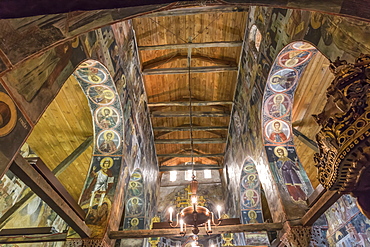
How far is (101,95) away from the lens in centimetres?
703

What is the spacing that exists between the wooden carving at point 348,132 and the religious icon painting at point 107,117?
5704mm

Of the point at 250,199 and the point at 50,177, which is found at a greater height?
the point at 250,199

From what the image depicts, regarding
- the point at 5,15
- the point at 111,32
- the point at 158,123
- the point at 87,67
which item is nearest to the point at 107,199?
the point at 87,67

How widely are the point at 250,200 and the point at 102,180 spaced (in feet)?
20.1

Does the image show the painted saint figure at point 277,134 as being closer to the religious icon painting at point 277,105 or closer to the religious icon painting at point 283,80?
the religious icon painting at point 277,105

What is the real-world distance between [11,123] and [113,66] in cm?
418

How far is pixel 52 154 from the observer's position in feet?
31.0

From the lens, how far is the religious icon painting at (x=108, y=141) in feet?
24.0

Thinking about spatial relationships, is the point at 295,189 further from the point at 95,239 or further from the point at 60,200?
the point at 60,200

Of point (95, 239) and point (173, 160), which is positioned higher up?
point (173, 160)

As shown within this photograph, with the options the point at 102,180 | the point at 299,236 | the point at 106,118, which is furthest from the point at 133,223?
the point at 299,236

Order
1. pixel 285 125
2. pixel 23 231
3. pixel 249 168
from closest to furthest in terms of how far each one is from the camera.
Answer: pixel 23 231
pixel 285 125
pixel 249 168

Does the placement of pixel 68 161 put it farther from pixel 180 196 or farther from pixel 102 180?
pixel 180 196

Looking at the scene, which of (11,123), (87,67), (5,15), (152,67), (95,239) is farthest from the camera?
(152,67)
